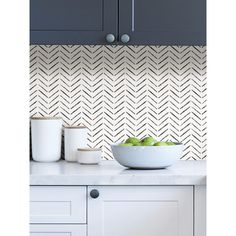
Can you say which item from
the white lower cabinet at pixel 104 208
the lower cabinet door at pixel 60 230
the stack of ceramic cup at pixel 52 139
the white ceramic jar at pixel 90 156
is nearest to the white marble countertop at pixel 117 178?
the white lower cabinet at pixel 104 208

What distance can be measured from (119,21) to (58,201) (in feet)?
3.06

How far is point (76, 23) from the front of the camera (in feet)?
8.70

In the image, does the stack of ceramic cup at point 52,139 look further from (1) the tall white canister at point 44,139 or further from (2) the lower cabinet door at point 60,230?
(2) the lower cabinet door at point 60,230

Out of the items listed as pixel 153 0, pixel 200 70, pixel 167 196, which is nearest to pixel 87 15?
pixel 153 0

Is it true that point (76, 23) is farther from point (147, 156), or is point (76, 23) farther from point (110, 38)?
point (147, 156)

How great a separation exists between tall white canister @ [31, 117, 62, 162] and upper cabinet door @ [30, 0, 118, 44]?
454 millimetres

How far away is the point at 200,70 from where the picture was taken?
3.01 m

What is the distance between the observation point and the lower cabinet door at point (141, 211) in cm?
238

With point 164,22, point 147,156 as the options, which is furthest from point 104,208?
point 164,22

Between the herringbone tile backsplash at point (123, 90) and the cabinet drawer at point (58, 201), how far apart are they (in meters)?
0.65

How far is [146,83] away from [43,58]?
0.59m

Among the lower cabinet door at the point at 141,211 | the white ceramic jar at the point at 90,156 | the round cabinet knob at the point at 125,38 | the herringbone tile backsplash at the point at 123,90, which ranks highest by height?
the round cabinet knob at the point at 125,38
